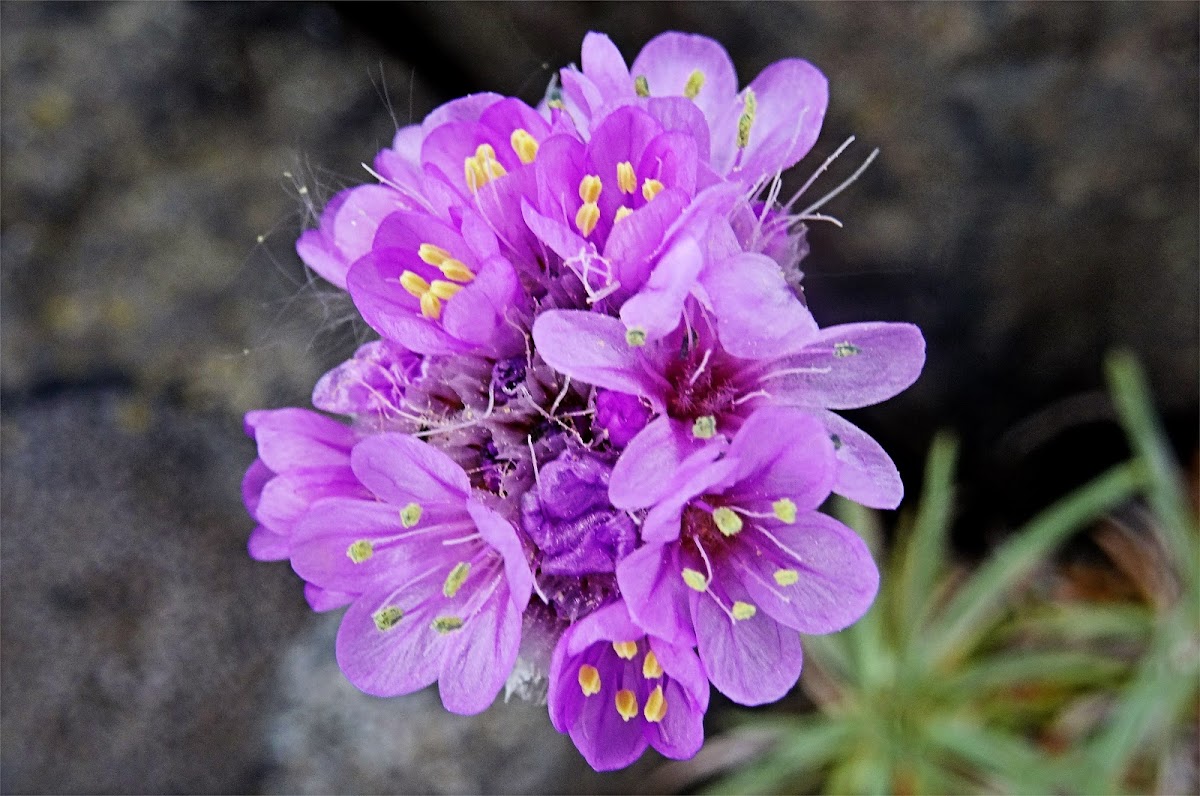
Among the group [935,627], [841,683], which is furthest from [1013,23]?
[841,683]

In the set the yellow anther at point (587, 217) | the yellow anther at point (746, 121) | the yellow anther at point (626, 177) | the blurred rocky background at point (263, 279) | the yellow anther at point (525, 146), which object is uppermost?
the yellow anther at point (746, 121)

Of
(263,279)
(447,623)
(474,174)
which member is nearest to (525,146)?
(474,174)

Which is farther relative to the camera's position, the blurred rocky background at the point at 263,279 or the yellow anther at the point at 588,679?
the blurred rocky background at the point at 263,279

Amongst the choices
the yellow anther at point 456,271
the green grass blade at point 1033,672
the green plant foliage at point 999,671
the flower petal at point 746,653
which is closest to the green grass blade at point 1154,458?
the green plant foliage at point 999,671

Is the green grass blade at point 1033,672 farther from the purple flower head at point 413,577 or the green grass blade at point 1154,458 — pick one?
the purple flower head at point 413,577

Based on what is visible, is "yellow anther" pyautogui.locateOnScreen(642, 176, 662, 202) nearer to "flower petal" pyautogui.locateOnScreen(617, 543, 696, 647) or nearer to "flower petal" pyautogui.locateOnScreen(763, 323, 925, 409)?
"flower petal" pyautogui.locateOnScreen(763, 323, 925, 409)
